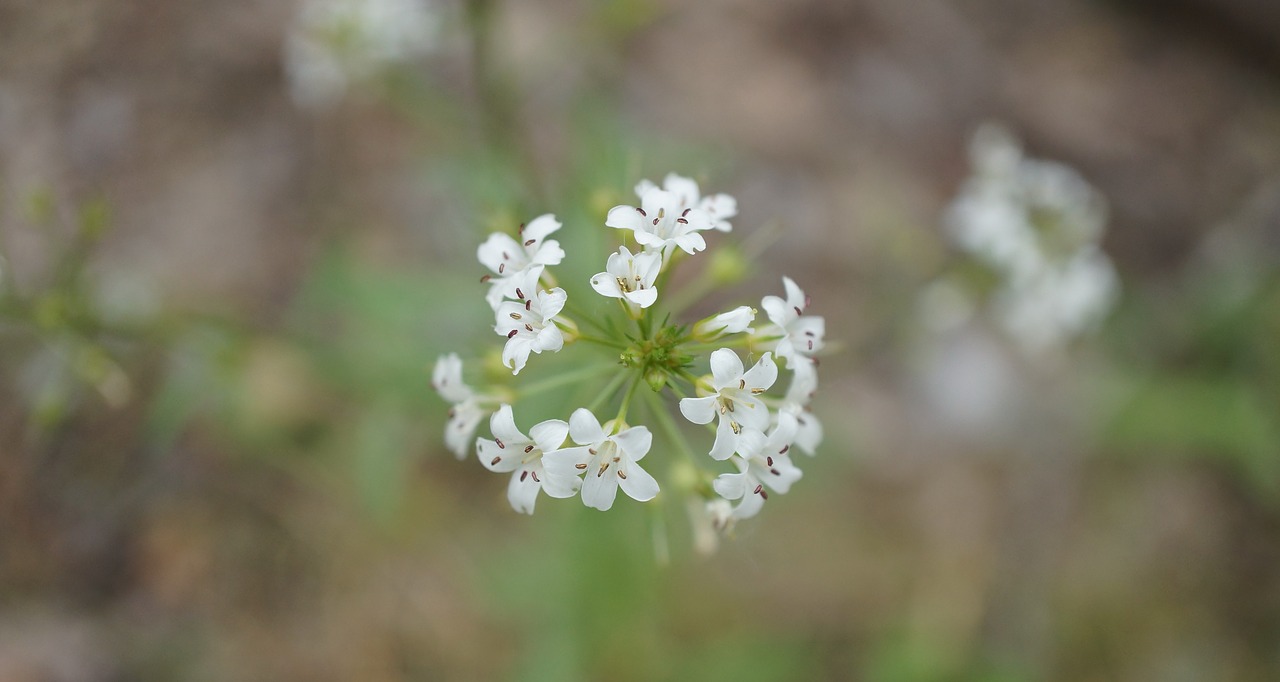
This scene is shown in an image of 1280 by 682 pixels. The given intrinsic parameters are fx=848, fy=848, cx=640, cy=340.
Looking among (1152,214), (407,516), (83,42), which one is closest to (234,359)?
(407,516)

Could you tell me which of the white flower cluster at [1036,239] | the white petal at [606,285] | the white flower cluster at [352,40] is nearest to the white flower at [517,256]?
the white petal at [606,285]

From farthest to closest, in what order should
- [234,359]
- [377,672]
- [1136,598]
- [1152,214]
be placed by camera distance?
1. [1152,214]
2. [1136,598]
3. [377,672]
4. [234,359]

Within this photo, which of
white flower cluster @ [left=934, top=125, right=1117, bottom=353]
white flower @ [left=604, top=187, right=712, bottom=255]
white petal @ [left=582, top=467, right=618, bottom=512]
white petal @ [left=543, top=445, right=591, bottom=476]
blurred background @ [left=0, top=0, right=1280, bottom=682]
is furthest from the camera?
white flower cluster @ [left=934, top=125, right=1117, bottom=353]

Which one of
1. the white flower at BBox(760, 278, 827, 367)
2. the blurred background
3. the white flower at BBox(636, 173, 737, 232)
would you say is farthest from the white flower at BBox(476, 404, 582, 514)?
the blurred background

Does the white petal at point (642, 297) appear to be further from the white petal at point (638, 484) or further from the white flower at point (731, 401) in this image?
the white petal at point (638, 484)

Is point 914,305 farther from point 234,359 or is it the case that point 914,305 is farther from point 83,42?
point 83,42

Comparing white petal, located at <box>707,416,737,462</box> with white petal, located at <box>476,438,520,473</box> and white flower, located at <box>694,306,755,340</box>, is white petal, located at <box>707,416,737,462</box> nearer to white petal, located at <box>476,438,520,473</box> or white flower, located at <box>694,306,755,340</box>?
white flower, located at <box>694,306,755,340</box>
